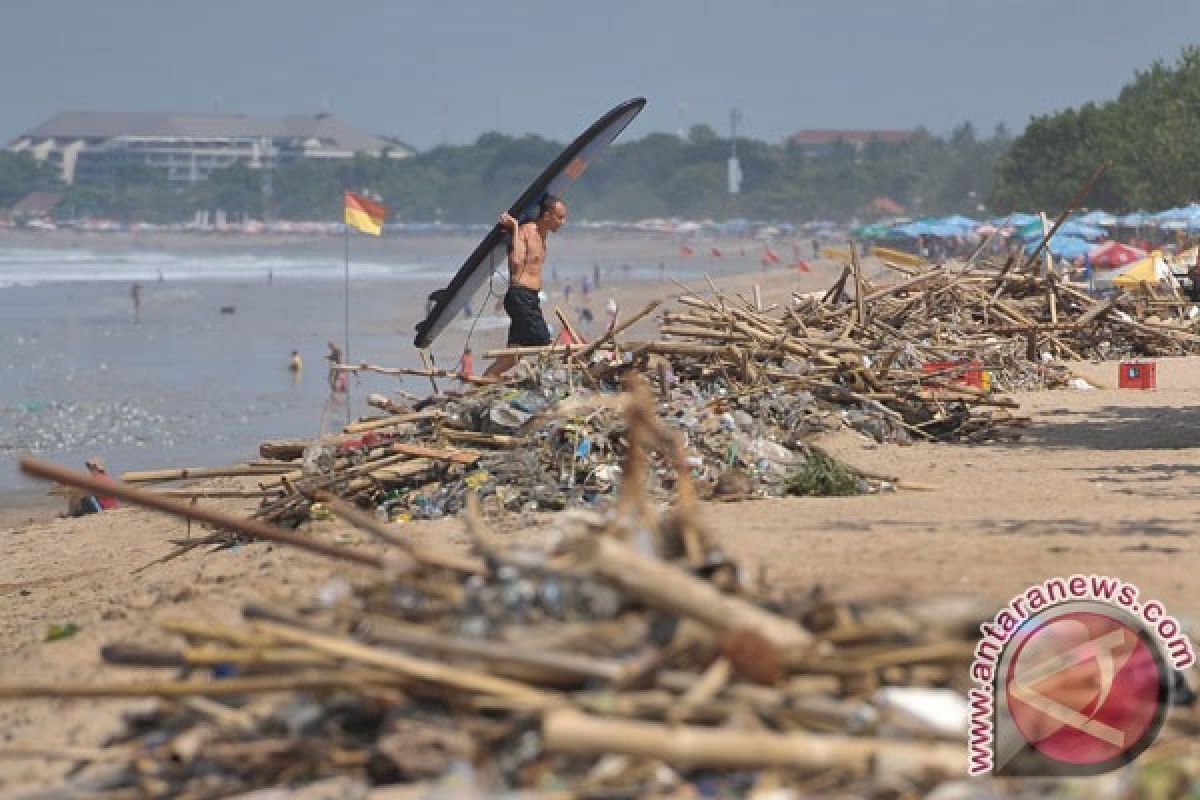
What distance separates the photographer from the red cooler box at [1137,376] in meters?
17.2

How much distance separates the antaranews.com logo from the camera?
5.79m

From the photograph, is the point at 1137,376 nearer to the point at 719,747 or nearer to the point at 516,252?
the point at 516,252

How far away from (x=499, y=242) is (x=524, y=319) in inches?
23.4

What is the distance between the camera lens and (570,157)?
1436 centimetres

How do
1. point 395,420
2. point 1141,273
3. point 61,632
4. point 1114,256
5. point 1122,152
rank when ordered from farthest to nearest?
point 1122,152 → point 1114,256 → point 1141,273 → point 395,420 → point 61,632

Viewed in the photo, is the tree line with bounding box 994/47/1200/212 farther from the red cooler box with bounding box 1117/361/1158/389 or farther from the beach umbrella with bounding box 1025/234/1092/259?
the red cooler box with bounding box 1117/361/1158/389

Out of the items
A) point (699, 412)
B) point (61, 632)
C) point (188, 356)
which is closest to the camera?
point (61, 632)

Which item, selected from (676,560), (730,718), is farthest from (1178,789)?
A: (676,560)

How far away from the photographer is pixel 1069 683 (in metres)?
6.13

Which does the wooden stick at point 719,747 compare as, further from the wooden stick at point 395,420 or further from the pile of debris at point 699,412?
the wooden stick at point 395,420

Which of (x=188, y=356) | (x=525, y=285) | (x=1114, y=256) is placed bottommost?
(x=188, y=356)

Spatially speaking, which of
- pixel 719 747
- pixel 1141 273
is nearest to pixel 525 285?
pixel 719 747

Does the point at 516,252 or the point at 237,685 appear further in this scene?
the point at 516,252

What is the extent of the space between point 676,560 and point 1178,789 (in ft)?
5.31
